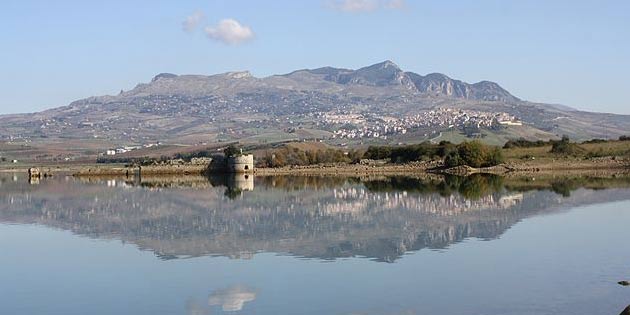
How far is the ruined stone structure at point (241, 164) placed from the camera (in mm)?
84188

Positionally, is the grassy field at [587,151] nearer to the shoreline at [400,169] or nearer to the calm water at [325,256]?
the shoreline at [400,169]

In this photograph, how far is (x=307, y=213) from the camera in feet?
116

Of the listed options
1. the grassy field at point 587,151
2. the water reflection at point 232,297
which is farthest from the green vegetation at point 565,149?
the water reflection at point 232,297

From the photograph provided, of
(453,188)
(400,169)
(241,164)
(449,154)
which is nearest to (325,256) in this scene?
(453,188)

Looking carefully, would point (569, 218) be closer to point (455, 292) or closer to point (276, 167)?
point (455, 292)

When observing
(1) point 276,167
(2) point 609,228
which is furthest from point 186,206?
(1) point 276,167

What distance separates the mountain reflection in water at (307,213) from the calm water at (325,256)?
0.10 m

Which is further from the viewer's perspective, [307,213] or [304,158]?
[304,158]

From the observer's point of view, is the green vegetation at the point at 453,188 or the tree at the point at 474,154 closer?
the green vegetation at the point at 453,188

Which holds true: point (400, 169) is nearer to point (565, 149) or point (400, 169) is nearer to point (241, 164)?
point (565, 149)

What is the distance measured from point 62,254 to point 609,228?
16.4 metres

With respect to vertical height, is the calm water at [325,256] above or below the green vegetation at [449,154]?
below

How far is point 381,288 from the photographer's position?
1778 cm

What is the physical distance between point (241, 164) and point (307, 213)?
4990cm
